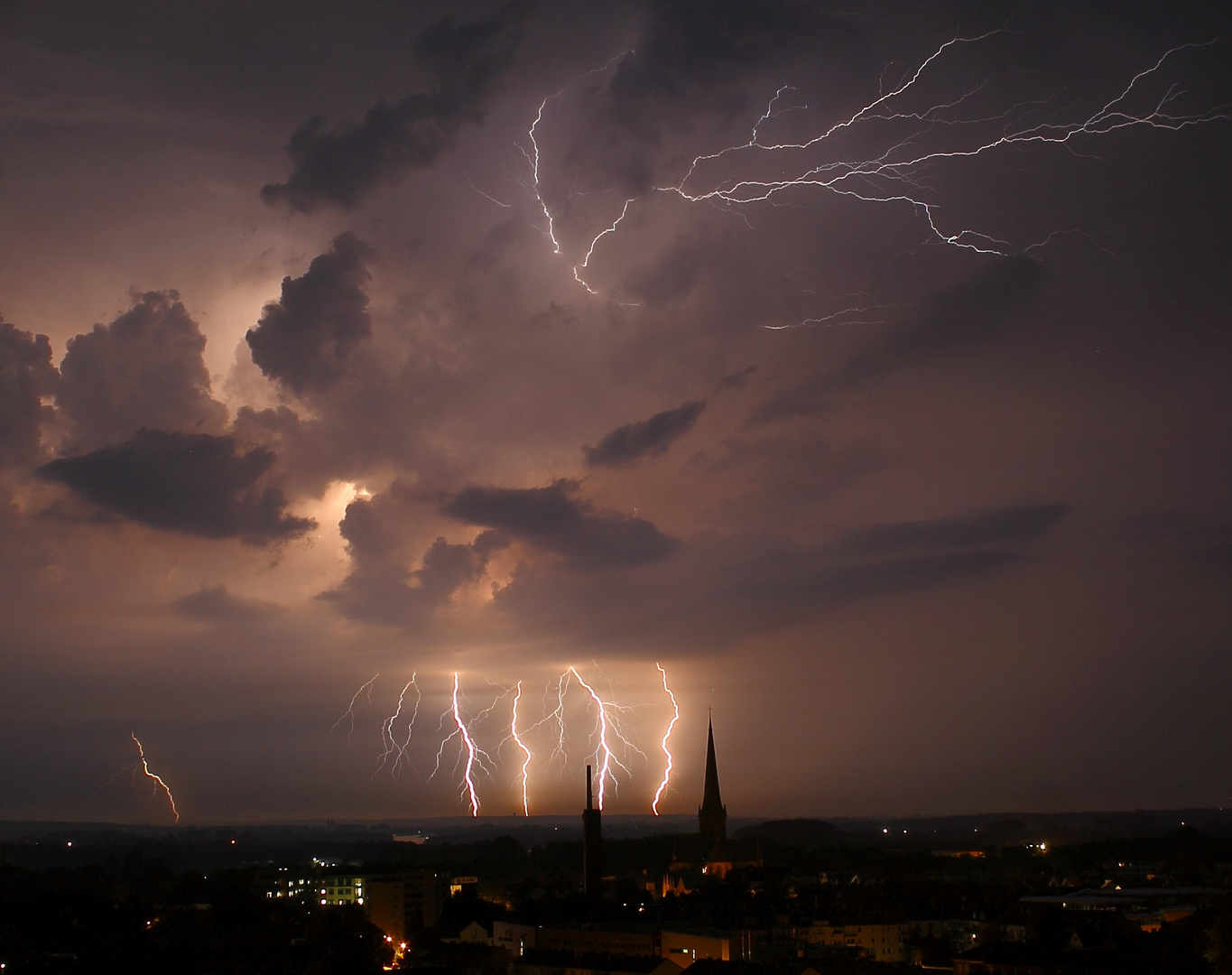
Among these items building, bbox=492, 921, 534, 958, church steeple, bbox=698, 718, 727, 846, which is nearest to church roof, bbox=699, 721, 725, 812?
church steeple, bbox=698, 718, 727, 846

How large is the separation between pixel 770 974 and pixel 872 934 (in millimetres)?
19328

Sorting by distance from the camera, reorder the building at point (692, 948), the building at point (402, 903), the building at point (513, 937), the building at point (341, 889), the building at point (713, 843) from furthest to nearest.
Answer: the building at point (713, 843)
the building at point (341, 889)
the building at point (402, 903)
the building at point (513, 937)
the building at point (692, 948)

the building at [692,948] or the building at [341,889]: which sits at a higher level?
the building at [341,889]

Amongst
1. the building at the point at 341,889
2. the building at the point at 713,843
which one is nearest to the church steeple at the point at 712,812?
the building at the point at 713,843

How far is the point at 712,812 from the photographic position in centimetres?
11344

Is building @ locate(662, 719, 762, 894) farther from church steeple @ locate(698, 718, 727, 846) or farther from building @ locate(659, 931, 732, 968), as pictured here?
building @ locate(659, 931, 732, 968)

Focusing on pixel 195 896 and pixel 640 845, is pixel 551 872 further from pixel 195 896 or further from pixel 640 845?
pixel 195 896

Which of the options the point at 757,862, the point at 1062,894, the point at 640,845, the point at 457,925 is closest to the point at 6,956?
the point at 457,925

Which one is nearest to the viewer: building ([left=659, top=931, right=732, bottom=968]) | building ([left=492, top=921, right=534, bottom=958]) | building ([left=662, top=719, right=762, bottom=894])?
building ([left=659, top=931, right=732, bottom=968])

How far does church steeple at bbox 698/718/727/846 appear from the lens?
113375 millimetres

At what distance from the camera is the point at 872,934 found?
193 ft

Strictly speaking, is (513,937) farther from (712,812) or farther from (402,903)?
(712,812)

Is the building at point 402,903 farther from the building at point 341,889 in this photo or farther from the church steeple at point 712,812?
the church steeple at point 712,812

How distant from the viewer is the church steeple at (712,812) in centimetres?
11338
